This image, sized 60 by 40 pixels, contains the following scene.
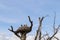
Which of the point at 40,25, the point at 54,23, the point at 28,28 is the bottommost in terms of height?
the point at 54,23

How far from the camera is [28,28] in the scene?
19141 mm

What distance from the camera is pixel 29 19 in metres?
19.1

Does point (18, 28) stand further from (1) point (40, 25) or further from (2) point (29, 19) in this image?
(1) point (40, 25)

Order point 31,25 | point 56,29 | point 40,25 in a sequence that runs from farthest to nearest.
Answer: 1. point 56,29
2. point 40,25
3. point 31,25

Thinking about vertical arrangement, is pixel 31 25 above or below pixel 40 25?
above

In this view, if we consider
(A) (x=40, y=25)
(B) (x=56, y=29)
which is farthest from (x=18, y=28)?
(B) (x=56, y=29)

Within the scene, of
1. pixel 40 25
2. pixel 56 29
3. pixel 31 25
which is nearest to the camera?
pixel 31 25

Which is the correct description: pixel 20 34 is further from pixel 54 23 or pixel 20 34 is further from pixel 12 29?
pixel 54 23

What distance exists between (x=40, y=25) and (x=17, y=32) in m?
3.68

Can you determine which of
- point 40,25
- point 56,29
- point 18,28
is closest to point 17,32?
point 18,28

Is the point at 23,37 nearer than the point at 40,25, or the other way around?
the point at 23,37

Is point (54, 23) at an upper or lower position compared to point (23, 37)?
lower

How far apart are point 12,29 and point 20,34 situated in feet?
2.99

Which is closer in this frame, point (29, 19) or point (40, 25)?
point (29, 19)
